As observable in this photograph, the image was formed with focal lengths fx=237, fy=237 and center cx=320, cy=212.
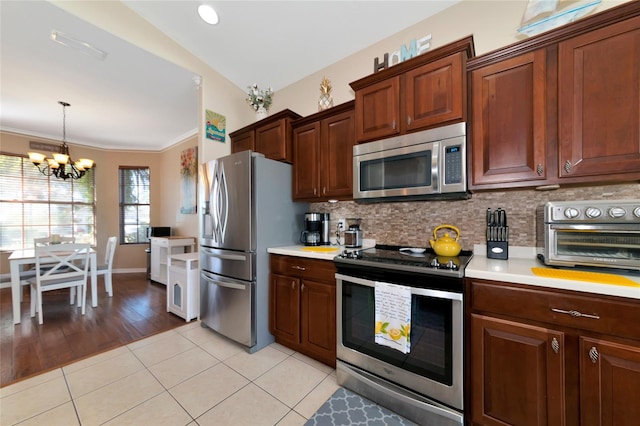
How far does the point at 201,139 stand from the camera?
9.26 ft

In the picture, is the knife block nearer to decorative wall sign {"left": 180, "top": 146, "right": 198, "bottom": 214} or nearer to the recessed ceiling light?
the recessed ceiling light

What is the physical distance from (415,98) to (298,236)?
1.67 m

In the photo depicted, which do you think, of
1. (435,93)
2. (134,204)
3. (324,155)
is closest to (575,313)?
(435,93)

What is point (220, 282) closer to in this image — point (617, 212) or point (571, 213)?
point (571, 213)

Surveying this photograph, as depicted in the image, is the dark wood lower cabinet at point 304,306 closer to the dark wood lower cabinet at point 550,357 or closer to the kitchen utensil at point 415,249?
the kitchen utensil at point 415,249

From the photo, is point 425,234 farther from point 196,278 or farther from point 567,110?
point 196,278

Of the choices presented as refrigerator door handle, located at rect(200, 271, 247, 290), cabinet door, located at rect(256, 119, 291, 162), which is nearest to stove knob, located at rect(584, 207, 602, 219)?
cabinet door, located at rect(256, 119, 291, 162)

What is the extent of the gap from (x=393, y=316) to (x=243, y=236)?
1.43 metres

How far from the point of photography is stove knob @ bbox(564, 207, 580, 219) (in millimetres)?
1225

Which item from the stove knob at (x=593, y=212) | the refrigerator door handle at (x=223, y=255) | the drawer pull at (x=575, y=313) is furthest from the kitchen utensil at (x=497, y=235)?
the refrigerator door handle at (x=223, y=255)

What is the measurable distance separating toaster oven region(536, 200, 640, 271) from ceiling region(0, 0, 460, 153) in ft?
6.25

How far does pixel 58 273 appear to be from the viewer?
124 inches

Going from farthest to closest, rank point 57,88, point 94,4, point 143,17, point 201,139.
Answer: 1. point 57,88
2. point 201,139
3. point 143,17
4. point 94,4

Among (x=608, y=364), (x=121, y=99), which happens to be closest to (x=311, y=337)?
(x=608, y=364)
